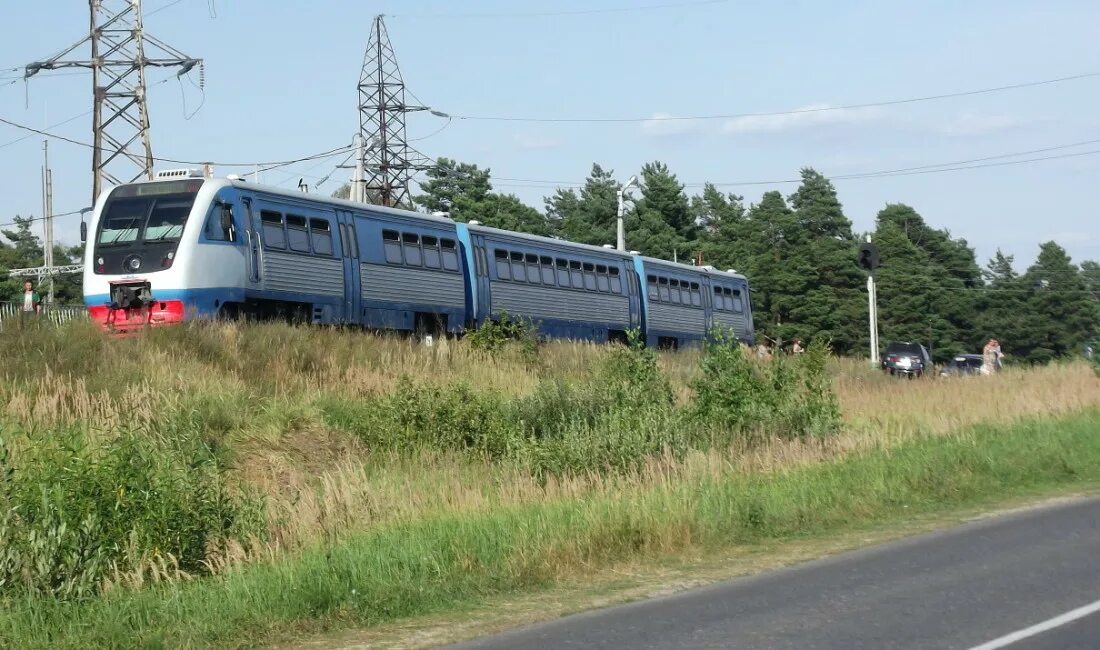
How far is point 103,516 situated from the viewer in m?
13.0

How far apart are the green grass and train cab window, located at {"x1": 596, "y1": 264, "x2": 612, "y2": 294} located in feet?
67.3

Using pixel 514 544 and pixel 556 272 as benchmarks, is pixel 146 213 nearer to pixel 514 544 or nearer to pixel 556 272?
pixel 556 272

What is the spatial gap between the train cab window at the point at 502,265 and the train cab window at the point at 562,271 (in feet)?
7.94

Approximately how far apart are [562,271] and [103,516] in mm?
24990

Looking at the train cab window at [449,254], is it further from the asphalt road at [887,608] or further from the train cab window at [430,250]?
the asphalt road at [887,608]

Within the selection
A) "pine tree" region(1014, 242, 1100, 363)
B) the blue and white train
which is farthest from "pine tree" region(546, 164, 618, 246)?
the blue and white train

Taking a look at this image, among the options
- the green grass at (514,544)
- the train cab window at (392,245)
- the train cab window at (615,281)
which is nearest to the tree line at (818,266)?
the train cab window at (615,281)

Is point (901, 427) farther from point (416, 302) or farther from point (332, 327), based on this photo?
point (416, 302)

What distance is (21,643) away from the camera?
9531 mm

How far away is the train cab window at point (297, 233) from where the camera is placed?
27.5 m

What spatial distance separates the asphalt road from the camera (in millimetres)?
8641

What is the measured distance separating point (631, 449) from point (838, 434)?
12.3 ft

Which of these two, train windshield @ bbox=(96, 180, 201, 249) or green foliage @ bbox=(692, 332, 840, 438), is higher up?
train windshield @ bbox=(96, 180, 201, 249)

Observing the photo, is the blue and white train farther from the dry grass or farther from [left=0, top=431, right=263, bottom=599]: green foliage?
[left=0, top=431, right=263, bottom=599]: green foliage
